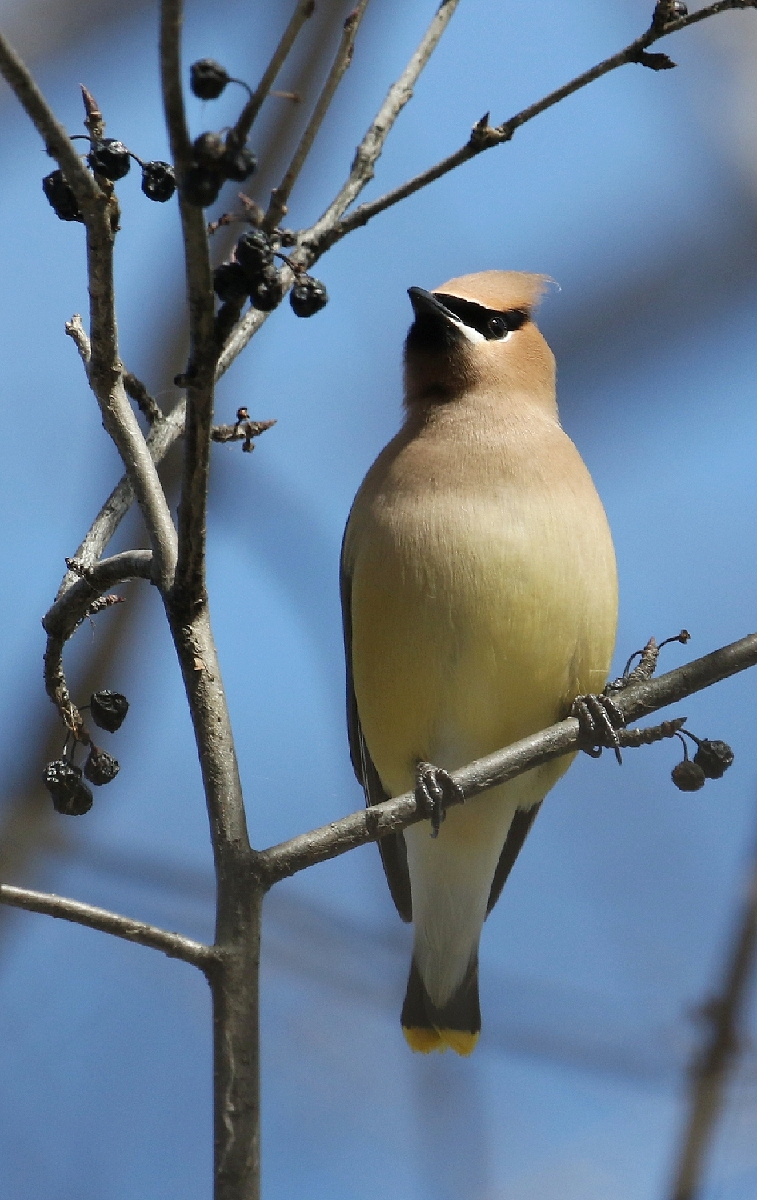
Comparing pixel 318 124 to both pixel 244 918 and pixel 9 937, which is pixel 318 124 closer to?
pixel 244 918

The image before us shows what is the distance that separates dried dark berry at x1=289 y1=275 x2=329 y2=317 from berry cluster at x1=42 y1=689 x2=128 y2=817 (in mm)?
1086

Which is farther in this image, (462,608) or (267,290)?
(462,608)

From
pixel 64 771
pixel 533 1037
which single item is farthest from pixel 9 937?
pixel 533 1037

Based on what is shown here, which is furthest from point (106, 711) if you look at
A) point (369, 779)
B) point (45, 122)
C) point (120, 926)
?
point (369, 779)

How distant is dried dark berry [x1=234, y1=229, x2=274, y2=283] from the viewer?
234cm

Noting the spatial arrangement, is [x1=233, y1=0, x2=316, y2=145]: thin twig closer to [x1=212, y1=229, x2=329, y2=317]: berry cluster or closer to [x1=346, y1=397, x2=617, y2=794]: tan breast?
[x1=212, y1=229, x2=329, y2=317]: berry cluster

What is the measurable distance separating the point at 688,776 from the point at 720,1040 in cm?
99

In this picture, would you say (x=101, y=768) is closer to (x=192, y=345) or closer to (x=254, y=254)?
(x=192, y=345)

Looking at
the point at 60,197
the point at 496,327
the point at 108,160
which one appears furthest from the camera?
the point at 496,327

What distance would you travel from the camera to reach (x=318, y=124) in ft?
8.39

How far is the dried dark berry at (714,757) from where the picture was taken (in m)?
3.51

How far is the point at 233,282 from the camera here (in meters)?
2.37

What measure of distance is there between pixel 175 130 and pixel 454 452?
2.55m

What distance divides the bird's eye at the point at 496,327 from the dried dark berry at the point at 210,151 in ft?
10.6
